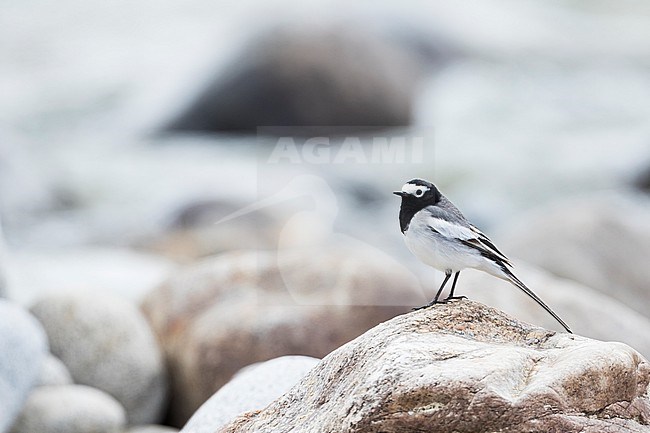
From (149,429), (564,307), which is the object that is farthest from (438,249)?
(149,429)

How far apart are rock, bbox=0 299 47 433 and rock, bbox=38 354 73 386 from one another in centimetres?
42

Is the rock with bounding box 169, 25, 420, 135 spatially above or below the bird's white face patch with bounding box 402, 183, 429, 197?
below

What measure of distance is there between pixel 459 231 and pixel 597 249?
4767 millimetres

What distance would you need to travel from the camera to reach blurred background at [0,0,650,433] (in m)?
6.77

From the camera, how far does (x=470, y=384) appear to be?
2.79 metres

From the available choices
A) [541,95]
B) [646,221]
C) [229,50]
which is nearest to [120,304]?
[646,221]

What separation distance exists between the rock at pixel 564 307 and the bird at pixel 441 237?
2.83 meters

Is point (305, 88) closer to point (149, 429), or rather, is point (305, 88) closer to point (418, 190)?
point (149, 429)

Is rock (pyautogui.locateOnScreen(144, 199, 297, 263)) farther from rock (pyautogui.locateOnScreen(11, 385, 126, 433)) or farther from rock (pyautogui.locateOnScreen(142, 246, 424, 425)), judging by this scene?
rock (pyautogui.locateOnScreen(11, 385, 126, 433))

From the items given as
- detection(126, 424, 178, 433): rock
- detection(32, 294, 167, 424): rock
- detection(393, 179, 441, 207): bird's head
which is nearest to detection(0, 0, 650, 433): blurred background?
detection(32, 294, 167, 424): rock

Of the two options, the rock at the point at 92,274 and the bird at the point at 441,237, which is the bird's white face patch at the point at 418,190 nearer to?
the bird at the point at 441,237

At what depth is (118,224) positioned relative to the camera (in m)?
15.2

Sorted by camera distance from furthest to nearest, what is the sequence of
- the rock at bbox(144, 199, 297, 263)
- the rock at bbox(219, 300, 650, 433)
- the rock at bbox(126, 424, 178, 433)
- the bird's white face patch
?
the rock at bbox(144, 199, 297, 263)
the rock at bbox(126, 424, 178, 433)
the bird's white face patch
the rock at bbox(219, 300, 650, 433)

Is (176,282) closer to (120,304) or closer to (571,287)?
(120,304)
